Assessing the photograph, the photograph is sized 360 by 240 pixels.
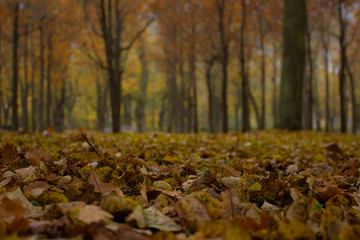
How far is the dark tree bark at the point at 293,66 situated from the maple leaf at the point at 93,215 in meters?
8.98

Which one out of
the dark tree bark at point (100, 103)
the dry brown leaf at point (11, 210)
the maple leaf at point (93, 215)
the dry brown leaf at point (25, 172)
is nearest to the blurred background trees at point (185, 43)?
the dark tree bark at point (100, 103)

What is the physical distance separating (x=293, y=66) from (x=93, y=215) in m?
9.39

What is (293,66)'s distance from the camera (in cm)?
916

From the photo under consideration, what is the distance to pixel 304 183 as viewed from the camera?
62.1 inches

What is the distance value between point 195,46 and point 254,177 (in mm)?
15225

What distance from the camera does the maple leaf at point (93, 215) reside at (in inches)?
33.7

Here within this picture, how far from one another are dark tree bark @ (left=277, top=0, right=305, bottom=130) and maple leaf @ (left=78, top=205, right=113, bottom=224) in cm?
898

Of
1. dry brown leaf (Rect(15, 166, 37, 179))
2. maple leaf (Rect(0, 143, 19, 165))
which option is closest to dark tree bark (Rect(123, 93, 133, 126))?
maple leaf (Rect(0, 143, 19, 165))

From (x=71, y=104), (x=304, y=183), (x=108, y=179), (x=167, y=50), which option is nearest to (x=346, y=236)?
(x=304, y=183)

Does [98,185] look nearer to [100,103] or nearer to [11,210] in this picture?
[11,210]

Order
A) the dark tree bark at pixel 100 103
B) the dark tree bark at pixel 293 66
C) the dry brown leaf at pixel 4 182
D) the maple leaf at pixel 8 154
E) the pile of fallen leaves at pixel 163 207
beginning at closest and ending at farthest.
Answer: the pile of fallen leaves at pixel 163 207 → the dry brown leaf at pixel 4 182 → the maple leaf at pixel 8 154 → the dark tree bark at pixel 293 66 → the dark tree bark at pixel 100 103

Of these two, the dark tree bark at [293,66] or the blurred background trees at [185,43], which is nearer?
the dark tree bark at [293,66]

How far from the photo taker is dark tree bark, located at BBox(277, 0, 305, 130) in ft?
29.8

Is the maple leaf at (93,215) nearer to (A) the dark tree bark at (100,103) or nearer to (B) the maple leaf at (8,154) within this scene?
(B) the maple leaf at (8,154)
